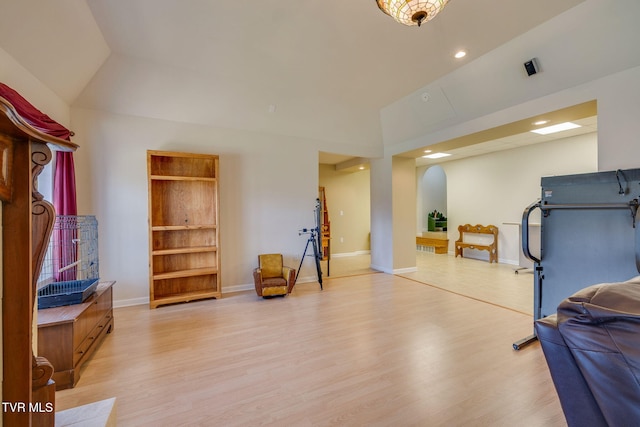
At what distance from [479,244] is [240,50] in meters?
7.07

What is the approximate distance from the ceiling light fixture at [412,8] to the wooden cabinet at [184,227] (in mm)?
2919

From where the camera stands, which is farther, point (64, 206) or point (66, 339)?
point (64, 206)

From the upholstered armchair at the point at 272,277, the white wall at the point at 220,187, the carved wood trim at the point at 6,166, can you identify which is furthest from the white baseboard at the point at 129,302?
the carved wood trim at the point at 6,166

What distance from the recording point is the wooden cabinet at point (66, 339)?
6.46 ft

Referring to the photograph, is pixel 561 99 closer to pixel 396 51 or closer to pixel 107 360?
pixel 396 51

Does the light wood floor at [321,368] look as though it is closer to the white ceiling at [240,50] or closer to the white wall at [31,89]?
the white wall at [31,89]

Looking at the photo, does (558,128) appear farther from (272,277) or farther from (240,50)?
(272,277)

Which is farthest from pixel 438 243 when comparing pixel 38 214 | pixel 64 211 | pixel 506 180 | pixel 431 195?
pixel 38 214

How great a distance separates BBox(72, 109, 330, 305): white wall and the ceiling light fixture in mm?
3012

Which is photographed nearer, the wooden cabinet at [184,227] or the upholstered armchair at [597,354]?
the upholstered armchair at [597,354]

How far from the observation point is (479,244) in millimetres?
7062

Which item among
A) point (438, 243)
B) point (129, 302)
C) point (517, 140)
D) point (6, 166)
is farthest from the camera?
point (438, 243)

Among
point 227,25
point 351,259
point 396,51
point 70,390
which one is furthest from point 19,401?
point 351,259

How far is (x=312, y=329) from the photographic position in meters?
2.99
